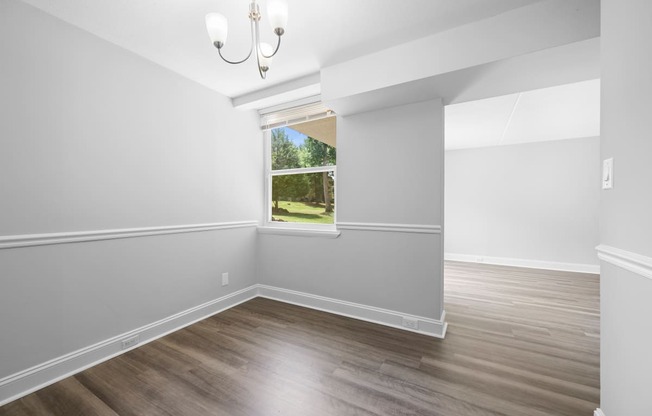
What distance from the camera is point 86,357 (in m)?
1.84

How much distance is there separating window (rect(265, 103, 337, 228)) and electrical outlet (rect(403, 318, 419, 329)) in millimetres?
1247

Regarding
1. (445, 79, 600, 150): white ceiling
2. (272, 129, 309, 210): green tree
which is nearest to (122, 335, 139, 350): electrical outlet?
(272, 129, 309, 210): green tree

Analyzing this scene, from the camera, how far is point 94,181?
1909mm

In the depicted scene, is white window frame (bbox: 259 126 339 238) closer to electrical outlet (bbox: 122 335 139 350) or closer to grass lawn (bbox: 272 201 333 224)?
grass lawn (bbox: 272 201 333 224)

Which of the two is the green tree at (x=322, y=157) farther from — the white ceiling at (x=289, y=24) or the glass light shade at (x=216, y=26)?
the glass light shade at (x=216, y=26)

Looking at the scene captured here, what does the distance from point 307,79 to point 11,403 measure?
3108mm

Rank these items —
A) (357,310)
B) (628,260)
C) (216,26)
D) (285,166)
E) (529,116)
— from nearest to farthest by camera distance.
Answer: (628,260) → (216,26) → (357,310) → (285,166) → (529,116)

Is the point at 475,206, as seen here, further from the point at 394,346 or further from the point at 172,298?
the point at 172,298

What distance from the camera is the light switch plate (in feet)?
3.68

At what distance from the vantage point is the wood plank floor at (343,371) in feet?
4.85

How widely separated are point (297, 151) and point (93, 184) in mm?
2009

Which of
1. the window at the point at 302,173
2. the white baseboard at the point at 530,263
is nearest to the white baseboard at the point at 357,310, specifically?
the window at the point at 302,173

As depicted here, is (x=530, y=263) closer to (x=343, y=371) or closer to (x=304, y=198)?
(x=304, y=198)

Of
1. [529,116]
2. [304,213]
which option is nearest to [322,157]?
[304,213]
